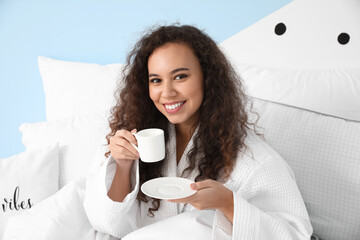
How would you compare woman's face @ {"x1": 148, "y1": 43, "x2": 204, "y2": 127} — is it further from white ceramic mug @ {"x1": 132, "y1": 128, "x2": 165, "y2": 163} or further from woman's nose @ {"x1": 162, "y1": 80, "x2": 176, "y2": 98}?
white ceramic mug @ {"x1": 132, "y1": 128, "x2": 165, "y2": 163}

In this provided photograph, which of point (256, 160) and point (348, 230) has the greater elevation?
point (256, 160)

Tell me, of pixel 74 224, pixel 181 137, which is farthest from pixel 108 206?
pixel 181 137

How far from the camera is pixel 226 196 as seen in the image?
44.9 inches

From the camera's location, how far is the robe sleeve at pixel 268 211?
1.15 metres

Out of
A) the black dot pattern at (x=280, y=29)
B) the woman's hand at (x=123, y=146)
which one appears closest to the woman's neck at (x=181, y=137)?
the woman's hand at (x=123, y=146)

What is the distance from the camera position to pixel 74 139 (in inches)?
69.6

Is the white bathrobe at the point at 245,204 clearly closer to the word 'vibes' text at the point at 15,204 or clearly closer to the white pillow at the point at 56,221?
the white pillow at the point at 56,221

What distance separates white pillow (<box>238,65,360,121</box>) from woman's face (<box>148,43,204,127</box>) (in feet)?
1.51

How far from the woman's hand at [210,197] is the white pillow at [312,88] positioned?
2.08 ft

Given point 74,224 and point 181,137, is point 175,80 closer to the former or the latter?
point 181,137

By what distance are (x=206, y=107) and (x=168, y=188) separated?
41 cm

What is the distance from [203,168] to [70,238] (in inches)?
20.9

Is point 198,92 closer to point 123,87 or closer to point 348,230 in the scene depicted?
point 123,87

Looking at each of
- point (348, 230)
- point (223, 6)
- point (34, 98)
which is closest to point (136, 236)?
point (348, 230)
